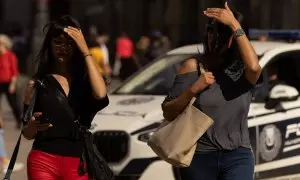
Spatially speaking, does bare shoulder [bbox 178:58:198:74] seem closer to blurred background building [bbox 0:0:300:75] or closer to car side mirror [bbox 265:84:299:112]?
car side mirror [bbox 265:84:299:112]

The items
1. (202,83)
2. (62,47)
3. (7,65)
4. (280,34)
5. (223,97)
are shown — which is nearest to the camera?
(202,83)

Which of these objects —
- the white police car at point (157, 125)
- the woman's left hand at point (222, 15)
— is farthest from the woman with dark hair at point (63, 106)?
the white police car at point (157, 125)

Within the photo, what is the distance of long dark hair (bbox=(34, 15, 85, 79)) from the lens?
527cm

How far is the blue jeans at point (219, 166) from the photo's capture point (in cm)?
501

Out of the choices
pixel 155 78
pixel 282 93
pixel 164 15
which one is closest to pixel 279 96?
pixel 282 93

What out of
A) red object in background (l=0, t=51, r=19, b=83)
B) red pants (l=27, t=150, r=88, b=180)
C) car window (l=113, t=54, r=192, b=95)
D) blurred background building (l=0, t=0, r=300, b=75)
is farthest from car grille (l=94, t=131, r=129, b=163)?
blurred background building (l=0, t=0, r=300, b=75)

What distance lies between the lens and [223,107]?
5.00 metres

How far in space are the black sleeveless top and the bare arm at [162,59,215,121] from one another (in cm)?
38

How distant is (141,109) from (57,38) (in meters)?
3.35

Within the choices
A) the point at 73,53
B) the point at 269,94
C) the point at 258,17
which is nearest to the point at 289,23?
the point at 258,17

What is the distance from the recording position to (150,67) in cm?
985

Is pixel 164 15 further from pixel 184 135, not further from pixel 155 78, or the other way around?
pixel 184 135

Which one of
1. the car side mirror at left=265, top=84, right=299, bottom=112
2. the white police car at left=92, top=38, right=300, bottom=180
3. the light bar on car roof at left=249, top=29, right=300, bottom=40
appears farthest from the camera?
the light bar on car roof at left=249, top=29, right=300, bottom=40

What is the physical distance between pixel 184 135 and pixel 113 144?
3366mm
